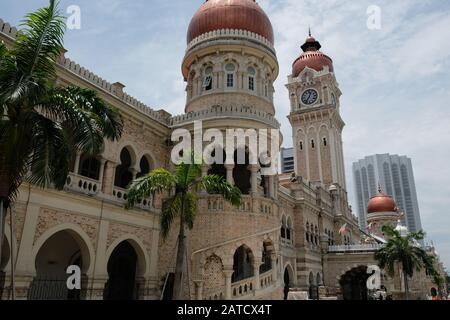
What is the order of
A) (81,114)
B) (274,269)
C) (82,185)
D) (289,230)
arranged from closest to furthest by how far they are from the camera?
(81,114) < (82,185) < (274,269) < (289,230)

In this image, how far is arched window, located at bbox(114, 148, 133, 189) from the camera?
15.8 m

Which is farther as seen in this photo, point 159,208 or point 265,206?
point 265,206

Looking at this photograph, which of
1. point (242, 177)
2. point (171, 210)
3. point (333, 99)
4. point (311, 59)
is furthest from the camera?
point (311, 59)

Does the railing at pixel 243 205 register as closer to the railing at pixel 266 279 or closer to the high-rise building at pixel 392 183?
the railing at pixel 266 279

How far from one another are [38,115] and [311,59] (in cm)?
3931

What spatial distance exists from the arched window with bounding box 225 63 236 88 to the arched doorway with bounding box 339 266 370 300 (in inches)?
694

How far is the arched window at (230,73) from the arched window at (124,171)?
225 inches

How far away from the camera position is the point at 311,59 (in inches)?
1708

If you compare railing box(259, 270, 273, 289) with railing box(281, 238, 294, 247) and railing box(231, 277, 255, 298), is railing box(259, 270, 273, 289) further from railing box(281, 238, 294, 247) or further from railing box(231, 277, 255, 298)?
railing box(281, 238, 294, 247)

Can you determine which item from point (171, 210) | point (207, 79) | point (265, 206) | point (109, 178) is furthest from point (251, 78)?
point (171, 210)

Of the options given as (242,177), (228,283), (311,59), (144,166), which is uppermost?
(311,59)

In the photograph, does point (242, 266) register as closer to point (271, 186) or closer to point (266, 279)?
point (266, 279)

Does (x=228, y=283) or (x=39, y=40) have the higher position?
(x=39, y=40)
